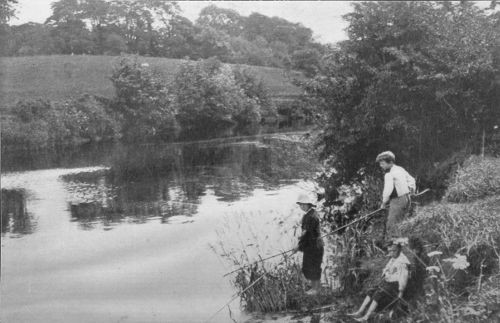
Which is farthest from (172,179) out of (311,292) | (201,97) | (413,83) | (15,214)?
(201,97)

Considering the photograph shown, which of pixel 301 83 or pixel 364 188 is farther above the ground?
pixel 301 83

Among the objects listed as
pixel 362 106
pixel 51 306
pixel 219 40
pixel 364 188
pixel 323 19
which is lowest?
pixel 51 306

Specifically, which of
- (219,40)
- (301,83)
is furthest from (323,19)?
(219,40)

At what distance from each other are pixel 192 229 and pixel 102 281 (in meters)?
4.48

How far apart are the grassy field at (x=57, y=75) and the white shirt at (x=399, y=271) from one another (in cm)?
4369

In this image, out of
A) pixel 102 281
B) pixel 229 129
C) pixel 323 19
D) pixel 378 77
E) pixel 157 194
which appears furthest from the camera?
pixel 229 129

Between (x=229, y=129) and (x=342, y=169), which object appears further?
(x=229, y=129)

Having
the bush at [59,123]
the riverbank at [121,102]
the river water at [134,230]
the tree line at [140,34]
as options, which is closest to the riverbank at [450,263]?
the river water at [134,230]

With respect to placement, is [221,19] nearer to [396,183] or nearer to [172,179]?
[172,179]

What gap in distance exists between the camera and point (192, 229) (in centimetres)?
1688

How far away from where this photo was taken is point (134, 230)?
17.1m

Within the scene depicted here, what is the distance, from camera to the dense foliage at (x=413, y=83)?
14.0 m

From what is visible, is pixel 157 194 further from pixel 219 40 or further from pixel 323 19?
pixel 219 40

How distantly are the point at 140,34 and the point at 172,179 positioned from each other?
5319 centimetres
